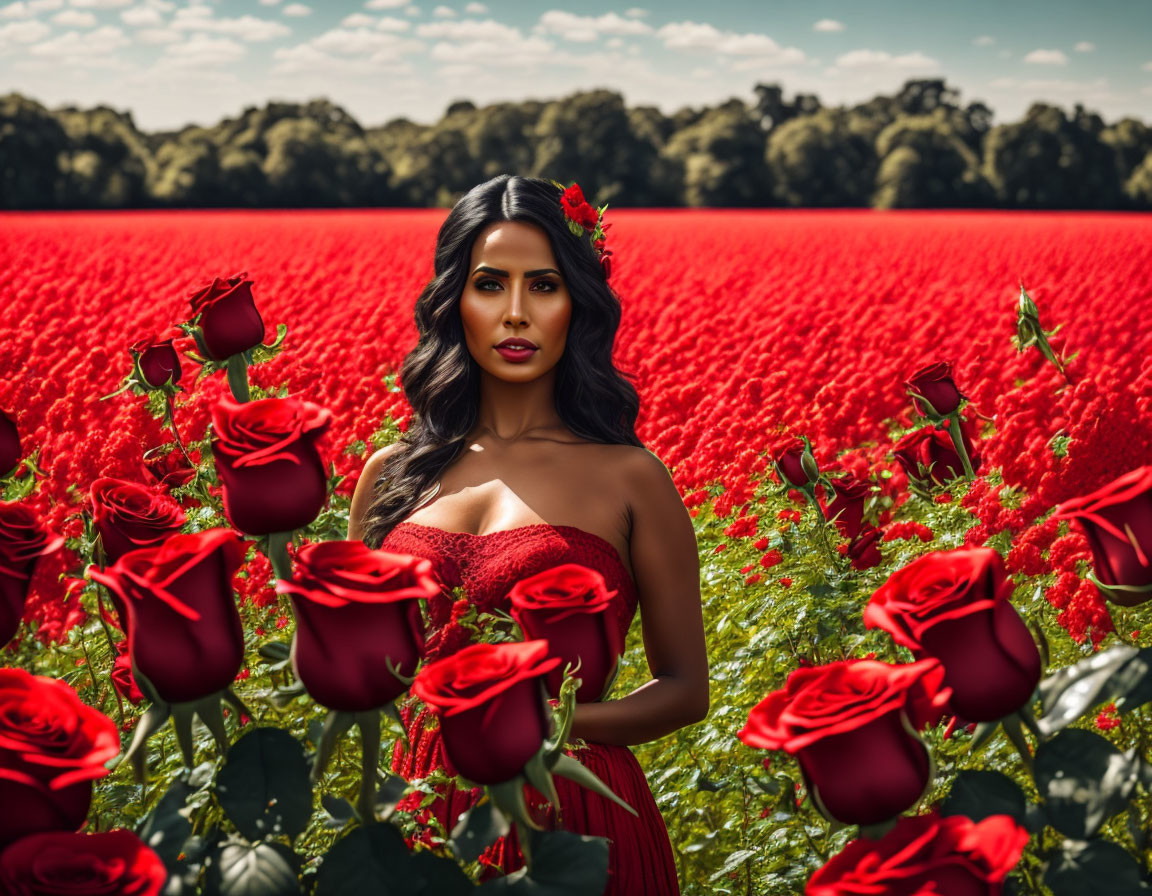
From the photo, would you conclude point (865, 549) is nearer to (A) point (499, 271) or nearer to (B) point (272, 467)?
(A) point (499, 271)

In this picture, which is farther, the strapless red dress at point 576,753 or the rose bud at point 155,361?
the rose bud at point 155,361

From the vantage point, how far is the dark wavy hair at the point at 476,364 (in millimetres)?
2221

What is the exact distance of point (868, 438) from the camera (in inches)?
215

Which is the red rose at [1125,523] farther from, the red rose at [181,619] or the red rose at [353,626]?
the red rose at [181,619]

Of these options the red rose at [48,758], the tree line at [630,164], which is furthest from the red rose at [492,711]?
the tree line at [630,164]

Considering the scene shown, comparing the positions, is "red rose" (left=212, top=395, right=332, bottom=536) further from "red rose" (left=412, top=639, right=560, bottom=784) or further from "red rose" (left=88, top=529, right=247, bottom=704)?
"red rose" (left=412, top=639, right=560, bottom=784)

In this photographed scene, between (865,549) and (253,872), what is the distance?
1.80 m

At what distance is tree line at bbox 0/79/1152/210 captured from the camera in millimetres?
35562

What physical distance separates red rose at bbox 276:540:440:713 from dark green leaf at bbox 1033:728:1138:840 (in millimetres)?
532

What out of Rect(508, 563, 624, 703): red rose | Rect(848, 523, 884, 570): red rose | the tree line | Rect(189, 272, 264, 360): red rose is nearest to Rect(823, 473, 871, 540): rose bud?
Rect(848, 523, 884, 570): red rose

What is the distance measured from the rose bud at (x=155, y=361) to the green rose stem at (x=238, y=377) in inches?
14.7

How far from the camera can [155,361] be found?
2.23 metres

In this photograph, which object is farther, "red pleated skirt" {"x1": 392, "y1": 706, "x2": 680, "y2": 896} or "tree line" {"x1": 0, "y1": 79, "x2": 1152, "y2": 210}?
"tree line" {"x1": 0, "y1": 79, "x2": 1152, "y2": 210}

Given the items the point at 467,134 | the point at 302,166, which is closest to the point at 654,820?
the point at 302,166
